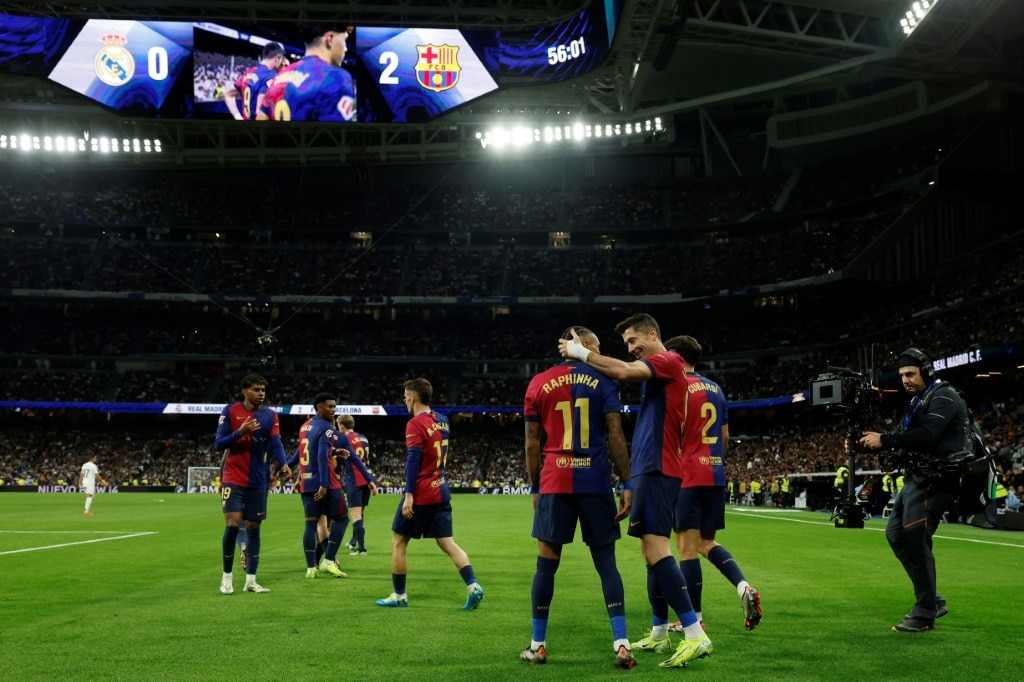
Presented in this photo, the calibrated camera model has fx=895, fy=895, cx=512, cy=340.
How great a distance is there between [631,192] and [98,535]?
56376 millimetres

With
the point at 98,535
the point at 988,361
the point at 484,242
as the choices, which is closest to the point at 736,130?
the point at 484,242

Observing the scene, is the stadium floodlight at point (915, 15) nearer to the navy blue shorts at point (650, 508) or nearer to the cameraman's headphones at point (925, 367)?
the cameraman's headphones at point (925, 367)

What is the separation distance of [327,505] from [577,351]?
23.2 ft

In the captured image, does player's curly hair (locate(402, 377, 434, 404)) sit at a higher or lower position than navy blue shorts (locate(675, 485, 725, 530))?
higher

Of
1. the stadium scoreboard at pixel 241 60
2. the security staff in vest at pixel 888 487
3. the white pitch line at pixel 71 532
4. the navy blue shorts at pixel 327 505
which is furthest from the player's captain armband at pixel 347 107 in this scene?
the navy blue shorts at pixel 327 505

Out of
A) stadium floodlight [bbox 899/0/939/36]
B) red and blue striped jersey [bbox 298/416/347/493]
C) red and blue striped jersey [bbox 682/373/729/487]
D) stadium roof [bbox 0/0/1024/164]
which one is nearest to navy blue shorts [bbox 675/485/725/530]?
red and blue striped jersey [bbox 682/373/729/487]

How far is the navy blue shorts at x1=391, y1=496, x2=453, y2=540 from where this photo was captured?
934cm

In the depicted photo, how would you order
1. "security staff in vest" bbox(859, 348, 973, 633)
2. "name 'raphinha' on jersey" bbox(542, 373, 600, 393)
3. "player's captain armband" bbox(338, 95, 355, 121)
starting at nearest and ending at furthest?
"name 'raphinha' on jersey" bbox(542, 373, 600, 393) → "security staff in vest" bbox(859, 348, 973, 633) → "player's captain armband" bbox(338, 95, 355, 121)

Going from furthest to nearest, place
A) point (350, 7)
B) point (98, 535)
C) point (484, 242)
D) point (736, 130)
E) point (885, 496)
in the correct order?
point (484, 242) → point (736, 130) → point (350, 7) → point (885, 496) → point (98, 535)

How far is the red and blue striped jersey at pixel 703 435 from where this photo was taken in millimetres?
7934

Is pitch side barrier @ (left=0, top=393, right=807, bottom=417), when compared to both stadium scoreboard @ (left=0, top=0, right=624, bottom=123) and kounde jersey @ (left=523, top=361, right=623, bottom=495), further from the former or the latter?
kounde jersey @ (left=523, top=361, right=623, bottom=495)

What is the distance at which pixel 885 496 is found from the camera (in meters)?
31.8

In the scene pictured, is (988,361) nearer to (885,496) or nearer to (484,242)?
(885,496)

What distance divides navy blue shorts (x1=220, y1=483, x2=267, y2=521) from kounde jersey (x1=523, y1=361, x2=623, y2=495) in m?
5.06
